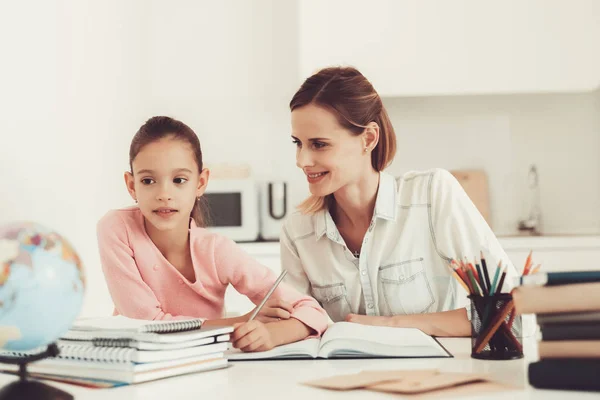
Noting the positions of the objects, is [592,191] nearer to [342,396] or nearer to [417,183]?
[417,183]

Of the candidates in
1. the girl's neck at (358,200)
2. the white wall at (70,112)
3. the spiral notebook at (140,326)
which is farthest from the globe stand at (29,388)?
the white wall at (70,112)

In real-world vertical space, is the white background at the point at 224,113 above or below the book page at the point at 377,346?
above

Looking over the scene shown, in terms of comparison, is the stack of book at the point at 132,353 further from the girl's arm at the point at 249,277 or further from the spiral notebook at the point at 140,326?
the girl's arm at the point at 249,277

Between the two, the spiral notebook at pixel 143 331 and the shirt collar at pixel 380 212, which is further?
the shirt collar at pixel 380 212

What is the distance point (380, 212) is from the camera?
177 cm

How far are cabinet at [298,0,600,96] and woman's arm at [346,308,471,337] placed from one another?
1820 mm

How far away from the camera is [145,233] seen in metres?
1.57

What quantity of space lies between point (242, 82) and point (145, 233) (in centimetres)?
219

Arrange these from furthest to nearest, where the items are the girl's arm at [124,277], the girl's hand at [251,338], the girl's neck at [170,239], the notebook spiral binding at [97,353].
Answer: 1. the girl's neck at [170,239]
2. the girl's arm at [124,277]
3. the girl's hand at [251,338]
4. the notebook spiral binding at [97,353]

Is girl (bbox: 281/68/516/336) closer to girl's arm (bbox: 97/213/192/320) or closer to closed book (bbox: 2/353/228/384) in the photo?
girl's arm (bbox: 97/213/192/320)

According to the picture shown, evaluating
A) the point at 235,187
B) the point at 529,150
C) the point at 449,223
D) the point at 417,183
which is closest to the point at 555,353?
the point at 449,223

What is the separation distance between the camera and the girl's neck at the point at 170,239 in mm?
1572

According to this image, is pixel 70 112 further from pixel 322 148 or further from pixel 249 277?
pixel 249 277

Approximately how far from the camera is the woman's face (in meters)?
1.74
